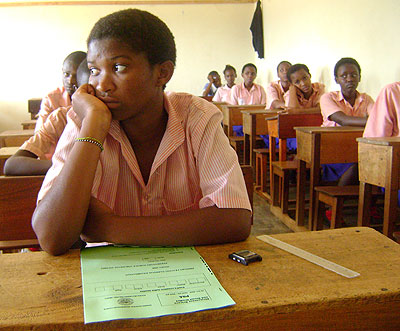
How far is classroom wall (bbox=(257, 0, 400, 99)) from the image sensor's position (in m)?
4.04

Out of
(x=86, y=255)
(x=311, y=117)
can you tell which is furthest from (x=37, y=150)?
(x=311, y=117)

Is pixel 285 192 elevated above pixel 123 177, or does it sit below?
below

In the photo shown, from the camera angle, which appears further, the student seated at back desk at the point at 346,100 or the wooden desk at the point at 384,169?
the student seated at back desk at the point at 346,100

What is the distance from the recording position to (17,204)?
1.51 meters

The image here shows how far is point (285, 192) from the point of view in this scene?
11.5 feet

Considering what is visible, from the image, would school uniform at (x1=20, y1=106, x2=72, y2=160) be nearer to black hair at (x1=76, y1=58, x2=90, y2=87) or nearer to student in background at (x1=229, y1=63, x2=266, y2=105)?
black hair at (x1=76, y1=58, x2=90, y2=87)

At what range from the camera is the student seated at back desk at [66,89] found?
2.56m

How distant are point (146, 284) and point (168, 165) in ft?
1.61

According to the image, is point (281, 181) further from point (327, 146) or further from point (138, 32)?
point (138, 32)

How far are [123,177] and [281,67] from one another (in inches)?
227

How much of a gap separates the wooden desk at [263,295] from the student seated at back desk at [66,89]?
180 cm

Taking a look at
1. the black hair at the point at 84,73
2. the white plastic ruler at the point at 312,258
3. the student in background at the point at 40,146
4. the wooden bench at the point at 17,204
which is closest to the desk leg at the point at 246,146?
the student in background at the point at 40,146

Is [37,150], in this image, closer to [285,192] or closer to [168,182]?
[168,182]

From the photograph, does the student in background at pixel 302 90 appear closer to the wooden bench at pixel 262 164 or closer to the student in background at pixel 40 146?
the wooden bench at pixel 262 164
